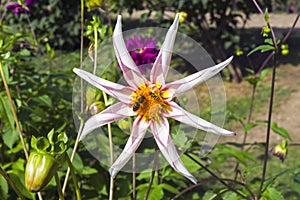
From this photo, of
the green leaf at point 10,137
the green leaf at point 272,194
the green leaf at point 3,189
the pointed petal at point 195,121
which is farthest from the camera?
the green leaf at point 10,137

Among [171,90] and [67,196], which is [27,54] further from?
[171,90]

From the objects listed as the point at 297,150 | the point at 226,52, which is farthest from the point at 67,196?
the point at 226,52

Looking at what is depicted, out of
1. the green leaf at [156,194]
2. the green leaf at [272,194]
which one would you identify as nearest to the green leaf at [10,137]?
the green leaf at [156,194]

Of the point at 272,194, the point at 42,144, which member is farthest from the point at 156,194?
the point at 42,144

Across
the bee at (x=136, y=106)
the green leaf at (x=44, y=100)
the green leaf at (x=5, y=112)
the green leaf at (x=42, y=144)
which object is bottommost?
the green leaf at (x=44, y=100)

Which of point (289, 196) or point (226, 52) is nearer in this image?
point (289, 196)

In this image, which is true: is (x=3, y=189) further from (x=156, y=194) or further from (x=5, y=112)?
(x=156, y=194)

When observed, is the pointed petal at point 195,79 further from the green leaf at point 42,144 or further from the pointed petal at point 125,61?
the green leaf at point 42,144
